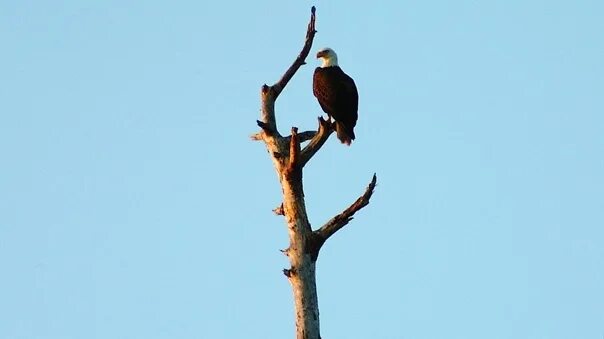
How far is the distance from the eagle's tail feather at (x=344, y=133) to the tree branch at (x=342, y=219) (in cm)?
307

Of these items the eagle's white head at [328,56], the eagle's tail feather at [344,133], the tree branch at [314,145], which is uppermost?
the eagle's white head at [328,56]

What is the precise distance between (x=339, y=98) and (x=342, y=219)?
348cm

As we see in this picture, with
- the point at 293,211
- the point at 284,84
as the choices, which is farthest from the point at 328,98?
the point at 293,211

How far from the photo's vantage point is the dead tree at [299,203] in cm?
801

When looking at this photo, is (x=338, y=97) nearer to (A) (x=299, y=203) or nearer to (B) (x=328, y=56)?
(B) (x=328, y=56)

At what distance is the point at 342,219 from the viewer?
816 centimetres

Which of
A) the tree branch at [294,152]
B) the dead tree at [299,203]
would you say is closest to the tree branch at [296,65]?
the dead tree at [299,203]

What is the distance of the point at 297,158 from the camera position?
8.41 meters

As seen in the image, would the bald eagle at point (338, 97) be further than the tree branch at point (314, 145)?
Yes

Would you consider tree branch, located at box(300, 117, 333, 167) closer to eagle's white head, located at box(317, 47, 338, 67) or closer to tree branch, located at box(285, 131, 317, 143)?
tree branch, located at box(285, 131, 317, 143)

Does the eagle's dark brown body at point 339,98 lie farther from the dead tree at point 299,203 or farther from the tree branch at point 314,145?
the tree branch at point 314,145

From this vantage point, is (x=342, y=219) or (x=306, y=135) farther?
(x=306, y=135)

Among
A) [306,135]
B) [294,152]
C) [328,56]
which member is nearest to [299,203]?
[294,152]

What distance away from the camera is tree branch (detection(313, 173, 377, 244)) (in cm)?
809
